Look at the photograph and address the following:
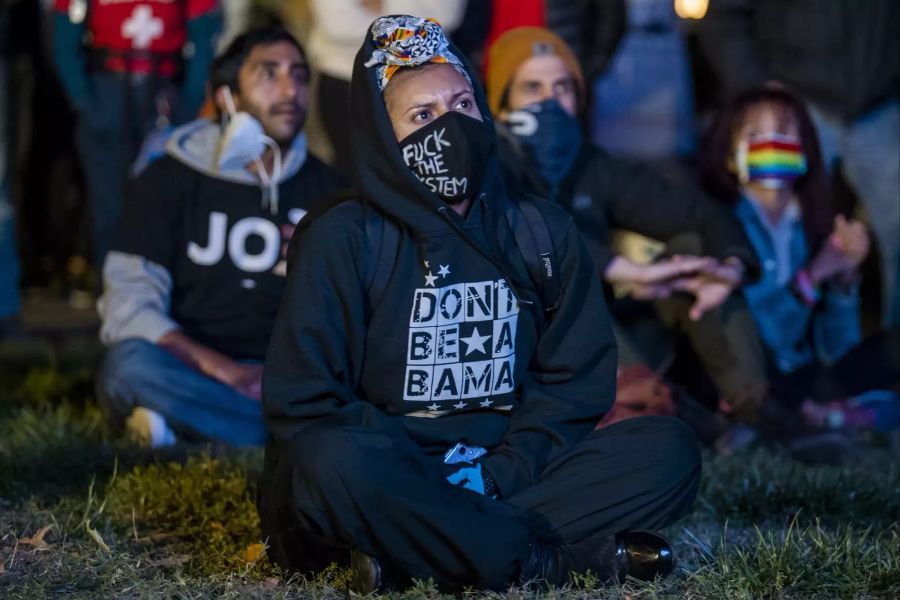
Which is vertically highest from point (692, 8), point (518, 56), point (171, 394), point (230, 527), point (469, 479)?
point (692, 8)

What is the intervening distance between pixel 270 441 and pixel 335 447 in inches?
18.3

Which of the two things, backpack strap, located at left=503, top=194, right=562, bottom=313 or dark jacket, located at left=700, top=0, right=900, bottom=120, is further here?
dark jacket, located at left=700, top=0, right=900, bottom=120

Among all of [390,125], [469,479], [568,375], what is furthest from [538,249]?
[469,479]

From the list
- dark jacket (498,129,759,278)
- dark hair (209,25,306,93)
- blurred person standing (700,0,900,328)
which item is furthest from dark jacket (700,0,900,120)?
dark hair (209,25,306,93)

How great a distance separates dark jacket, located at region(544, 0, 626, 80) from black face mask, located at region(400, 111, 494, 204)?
10.6ft

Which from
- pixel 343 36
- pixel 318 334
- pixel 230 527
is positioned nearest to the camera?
pixel 318 334

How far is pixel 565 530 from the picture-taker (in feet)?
12.6

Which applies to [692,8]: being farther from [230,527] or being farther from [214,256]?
[230,527]

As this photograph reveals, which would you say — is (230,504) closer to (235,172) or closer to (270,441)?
(270,441)

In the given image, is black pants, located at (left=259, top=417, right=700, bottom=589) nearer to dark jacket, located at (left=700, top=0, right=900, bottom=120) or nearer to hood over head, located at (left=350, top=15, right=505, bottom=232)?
hood over head, located at (left=350, top=15, right=505, bottom=232)

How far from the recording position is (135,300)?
18.3ft

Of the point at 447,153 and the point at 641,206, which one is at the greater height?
the point at 447,153

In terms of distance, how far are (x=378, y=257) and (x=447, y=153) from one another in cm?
30

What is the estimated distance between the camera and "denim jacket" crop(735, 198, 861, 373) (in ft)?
20.8
